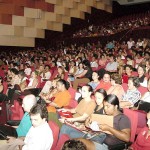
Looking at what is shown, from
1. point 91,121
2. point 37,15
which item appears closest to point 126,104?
point 91,121

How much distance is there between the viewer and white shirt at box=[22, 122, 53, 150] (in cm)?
147

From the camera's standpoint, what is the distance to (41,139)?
148cm

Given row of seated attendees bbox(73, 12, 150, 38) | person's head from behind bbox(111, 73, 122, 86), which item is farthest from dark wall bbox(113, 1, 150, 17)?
person's head from behind bbox(111, 73, 122, 86)

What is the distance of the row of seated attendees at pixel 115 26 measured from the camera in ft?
24.6

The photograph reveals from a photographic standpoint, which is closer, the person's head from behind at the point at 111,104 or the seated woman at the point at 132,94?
the person's head from behind at the point at 111,104

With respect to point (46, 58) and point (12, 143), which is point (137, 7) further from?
point (12, 143)

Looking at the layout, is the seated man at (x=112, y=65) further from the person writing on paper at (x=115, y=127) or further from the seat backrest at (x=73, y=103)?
the person writing on paper at (x=115, y=127)

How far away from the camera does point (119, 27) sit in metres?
7.74

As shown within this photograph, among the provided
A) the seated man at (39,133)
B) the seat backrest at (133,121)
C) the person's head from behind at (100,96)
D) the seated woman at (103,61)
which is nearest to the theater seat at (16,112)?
the person's head from behind at (100,96)

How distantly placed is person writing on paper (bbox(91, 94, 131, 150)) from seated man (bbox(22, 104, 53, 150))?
333 millimetres

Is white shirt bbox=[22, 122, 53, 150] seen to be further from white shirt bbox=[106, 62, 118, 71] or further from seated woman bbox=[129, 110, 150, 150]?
white shirt bbox=[106, 62, 118, 71]

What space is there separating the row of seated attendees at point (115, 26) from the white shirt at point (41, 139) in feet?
20.3

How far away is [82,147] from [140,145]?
0.76m

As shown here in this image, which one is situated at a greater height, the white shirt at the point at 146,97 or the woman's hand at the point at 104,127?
the white shirt at the point at 146,97
